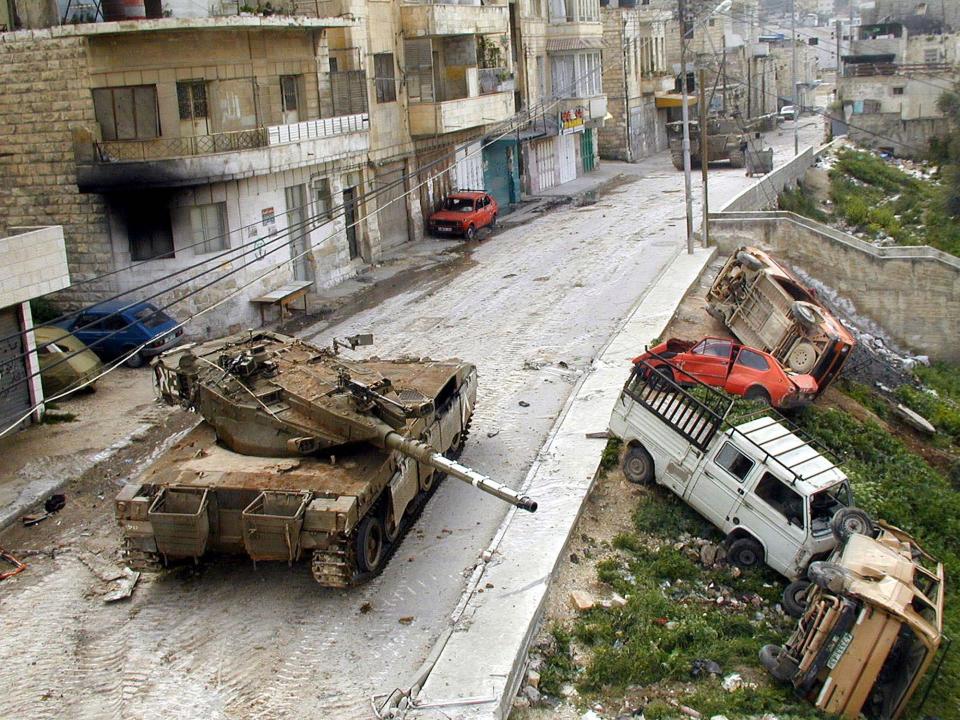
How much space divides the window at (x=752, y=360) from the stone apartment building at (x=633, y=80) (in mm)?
36368

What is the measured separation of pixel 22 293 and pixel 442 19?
65.1 ft

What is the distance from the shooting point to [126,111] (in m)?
25.6

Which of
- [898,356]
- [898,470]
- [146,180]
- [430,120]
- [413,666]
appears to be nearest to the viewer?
[413,666]

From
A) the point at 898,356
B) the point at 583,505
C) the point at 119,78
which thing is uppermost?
the point at 119,78

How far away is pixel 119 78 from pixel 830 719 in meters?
19.8

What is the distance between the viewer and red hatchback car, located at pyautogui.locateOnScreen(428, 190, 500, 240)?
120 ft

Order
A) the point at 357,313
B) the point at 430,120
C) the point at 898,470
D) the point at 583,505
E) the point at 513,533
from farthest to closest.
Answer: the point at 430,120 → the point at 357,313 → the point at 898,470 → the point at 583,505 → the point at 513,533

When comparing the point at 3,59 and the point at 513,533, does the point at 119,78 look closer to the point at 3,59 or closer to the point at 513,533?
the point at 3,59

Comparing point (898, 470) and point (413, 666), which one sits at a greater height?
point (413, 666)

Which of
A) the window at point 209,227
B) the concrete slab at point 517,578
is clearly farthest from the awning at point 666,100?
the concrete slab at point 517,578

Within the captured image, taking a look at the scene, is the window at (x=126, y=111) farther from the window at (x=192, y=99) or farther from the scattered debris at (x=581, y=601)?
the scattered debris at (x=581, y=601)

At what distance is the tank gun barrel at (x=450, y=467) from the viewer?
13.2m

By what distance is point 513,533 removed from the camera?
50.4 ft

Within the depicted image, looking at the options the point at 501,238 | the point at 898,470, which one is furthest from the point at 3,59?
the point at 898,470
